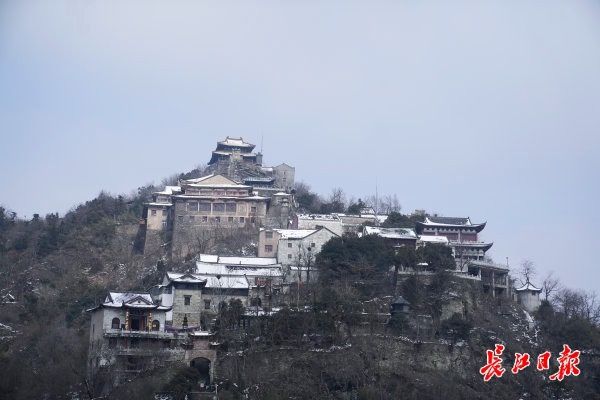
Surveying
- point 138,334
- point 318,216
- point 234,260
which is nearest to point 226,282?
point 234,260

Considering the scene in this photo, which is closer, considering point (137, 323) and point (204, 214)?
point (137, 323)

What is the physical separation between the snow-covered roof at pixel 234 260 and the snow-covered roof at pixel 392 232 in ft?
17.4

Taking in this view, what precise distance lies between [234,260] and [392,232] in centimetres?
834

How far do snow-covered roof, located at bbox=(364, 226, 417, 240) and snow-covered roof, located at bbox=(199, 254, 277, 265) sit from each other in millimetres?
5311

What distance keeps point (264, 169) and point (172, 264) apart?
65.4ft

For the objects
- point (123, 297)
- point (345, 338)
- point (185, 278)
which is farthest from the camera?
point (185, 278)

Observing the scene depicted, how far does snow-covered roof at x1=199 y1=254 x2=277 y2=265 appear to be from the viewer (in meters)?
50.4

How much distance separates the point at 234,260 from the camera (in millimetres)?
51031

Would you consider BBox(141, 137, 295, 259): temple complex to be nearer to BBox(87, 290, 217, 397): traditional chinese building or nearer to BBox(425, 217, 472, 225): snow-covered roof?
BBox(425, 217, 472, 225): snow-covered roof

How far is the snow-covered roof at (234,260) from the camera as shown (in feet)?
A: 165

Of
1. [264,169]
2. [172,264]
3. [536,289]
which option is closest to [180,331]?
[172,264]

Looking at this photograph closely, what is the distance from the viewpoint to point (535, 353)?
144 ft

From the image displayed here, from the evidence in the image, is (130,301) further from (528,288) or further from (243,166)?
(243,166)

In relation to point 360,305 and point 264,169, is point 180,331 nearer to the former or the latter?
point 360,305
